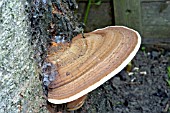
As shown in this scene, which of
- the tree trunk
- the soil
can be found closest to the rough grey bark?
the tree trunk

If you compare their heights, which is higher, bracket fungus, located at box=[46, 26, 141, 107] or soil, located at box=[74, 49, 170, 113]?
bracket fungus, located at box=[46, 26, 141, 107]

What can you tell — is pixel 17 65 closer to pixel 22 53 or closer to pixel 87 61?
pixel 22 53

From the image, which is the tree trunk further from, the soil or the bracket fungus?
the soil

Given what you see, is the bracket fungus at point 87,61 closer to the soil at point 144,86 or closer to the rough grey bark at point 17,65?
the rough grey bark at point 17,65

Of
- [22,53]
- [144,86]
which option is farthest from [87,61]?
[144,86]

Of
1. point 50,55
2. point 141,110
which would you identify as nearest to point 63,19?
point 50,55

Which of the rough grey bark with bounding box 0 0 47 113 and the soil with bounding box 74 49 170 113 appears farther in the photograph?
the soil with bounding box 74 49 170 113

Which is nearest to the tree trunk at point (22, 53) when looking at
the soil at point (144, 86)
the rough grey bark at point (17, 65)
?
the rough grey bark at point (17, 65)
